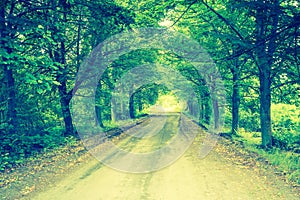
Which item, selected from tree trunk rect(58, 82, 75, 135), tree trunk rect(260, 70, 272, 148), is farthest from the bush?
tree trunk rect(58, 82, 75, 135)

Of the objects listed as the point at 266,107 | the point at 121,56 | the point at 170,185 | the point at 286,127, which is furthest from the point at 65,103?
the point at 286,127

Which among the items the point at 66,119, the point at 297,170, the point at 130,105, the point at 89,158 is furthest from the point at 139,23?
the point at 130,105

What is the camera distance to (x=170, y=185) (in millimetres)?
7168

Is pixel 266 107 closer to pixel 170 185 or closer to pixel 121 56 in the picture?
pixel 170 185

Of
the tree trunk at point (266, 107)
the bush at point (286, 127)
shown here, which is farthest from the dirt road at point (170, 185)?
the bush at point (286, 127)

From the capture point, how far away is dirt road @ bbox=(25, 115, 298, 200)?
6336mm

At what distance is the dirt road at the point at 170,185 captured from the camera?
634 cm

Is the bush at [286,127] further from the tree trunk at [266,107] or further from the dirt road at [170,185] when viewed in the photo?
the dirt road at [170,185]

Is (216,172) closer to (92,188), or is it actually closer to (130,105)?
(92,188)

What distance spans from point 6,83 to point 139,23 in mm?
8405

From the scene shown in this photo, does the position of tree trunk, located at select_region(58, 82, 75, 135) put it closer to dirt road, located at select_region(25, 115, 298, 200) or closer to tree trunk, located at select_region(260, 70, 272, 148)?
dirt road, located at select_region(25, 115, 298, 200)

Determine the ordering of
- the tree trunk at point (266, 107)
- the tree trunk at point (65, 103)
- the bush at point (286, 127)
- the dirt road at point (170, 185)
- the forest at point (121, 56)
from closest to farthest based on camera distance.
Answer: the dirt road at point (170, 185), the forest at point (121, 56), the tree trunk at point (266, 107), the bush at point (286, 127), the tree trunk at point (65, 103)

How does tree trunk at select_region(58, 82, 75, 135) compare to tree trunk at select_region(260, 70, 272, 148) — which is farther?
tree trunk at select_region(58, 82, 75, 135)

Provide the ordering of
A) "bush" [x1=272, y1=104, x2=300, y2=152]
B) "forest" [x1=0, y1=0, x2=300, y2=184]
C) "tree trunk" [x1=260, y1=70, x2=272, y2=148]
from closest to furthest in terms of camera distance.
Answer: "forest" [x1=0, y1=0, x2=300, y2=184]
"tree trunk" [x1=260, y1=70, x2=272, y2=148]
"bush" [x1=272, y1=104, x2=300, y2=152]
